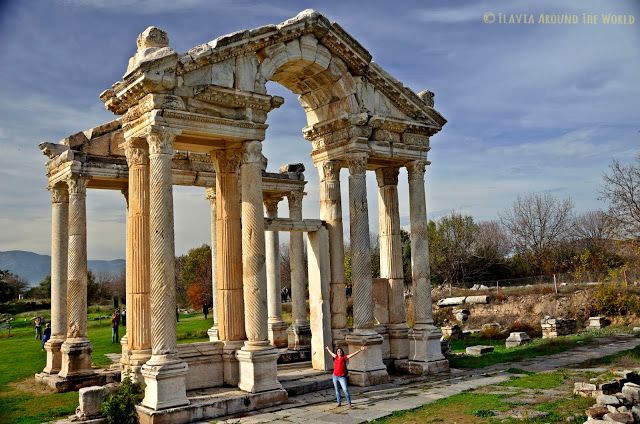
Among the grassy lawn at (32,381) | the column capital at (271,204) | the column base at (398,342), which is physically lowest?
the grassy lawn at (32,381)

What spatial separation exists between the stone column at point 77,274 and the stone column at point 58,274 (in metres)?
0.65

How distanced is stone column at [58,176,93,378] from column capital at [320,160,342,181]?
23.7ft

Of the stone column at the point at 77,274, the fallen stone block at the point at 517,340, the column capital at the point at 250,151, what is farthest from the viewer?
the fallen stone block at the point at 517,340

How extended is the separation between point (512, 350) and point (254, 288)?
12714mm

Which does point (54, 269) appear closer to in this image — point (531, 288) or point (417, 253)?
point (417, 253)

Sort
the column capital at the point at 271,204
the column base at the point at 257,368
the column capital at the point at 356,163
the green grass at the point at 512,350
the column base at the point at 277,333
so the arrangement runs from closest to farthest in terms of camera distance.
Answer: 1. the column base at the point at 257,368
2. the column capital at the point at 356,163
3. the green grass at the point at 512,350
4. the column base at the point at 277,333
5. the column capital at the point at 271,204

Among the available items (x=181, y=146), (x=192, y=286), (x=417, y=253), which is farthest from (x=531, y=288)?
(x=192, y=286)

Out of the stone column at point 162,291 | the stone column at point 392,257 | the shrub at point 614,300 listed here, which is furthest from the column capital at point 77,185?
the shrub at point 614,300

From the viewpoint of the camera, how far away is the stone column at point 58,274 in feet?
56.1

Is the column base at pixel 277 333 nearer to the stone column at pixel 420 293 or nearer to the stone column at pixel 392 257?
the stone column at pixel 392 257

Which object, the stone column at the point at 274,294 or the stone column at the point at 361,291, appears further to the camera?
the stone column at the point at 274,294

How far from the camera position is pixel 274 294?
68.9ft

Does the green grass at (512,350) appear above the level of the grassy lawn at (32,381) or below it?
below

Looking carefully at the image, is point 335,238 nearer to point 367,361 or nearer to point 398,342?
point 367,361
